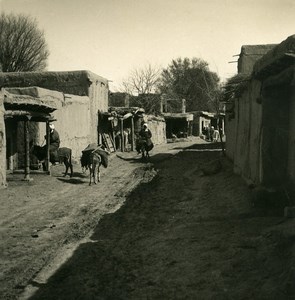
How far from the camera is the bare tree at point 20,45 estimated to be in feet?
110

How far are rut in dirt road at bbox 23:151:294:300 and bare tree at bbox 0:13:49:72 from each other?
2715cm

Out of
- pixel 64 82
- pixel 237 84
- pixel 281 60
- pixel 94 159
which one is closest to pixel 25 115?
pixel 94 159

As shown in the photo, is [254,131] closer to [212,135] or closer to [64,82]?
[64,82]

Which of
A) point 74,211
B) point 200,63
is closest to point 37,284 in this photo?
point 74,211

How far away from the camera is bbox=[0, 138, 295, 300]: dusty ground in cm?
533

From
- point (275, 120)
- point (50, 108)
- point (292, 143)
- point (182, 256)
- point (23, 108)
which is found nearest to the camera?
point (182, 256)

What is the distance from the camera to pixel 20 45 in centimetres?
3450

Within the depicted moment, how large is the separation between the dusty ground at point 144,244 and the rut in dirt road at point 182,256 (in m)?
0.01

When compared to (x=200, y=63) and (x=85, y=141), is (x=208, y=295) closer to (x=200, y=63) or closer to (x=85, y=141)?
(x=85, y=141)

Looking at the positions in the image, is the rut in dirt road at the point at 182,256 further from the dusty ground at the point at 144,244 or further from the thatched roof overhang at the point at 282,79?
the thatched roof overhang at the point at 282,79

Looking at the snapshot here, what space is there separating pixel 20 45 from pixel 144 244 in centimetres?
3059

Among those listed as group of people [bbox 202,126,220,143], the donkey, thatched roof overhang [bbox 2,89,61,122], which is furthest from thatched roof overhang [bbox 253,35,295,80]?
group of people [bbox 202,126,220,143]

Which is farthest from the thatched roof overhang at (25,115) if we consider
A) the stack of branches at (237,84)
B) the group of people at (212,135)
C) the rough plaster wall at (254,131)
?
the group of people at (212,135)

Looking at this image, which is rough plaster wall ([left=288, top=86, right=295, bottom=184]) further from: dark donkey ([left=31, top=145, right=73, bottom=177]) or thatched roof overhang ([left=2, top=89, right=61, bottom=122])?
dark donkey ([left=31, top=145, right=73, bottom=177])
